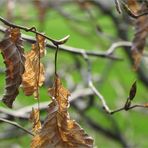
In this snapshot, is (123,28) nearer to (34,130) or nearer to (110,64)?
(110,64)

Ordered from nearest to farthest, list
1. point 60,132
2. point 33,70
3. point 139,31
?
point 60,132 → point 33,70 → point 139,31

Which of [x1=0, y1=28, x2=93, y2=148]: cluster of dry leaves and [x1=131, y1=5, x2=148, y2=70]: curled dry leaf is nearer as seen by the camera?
[x1=0, y1=28, x2=93, y2=148]: cluster of dry leaves

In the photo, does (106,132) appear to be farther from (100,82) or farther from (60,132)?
(60,132)

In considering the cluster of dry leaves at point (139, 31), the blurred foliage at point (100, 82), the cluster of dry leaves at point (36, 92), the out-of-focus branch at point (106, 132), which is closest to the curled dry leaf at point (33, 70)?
the cluster of dry leaves at point (36, 92)

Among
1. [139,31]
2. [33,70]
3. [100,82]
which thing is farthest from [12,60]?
[100,82]

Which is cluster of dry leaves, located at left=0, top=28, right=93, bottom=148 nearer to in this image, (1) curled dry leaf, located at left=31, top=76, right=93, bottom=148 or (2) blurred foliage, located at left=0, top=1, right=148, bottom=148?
(1) curled dry leaf, located at left=31, top=76, right=93, bottom=148

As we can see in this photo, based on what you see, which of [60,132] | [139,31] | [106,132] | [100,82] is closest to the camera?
[60,132]

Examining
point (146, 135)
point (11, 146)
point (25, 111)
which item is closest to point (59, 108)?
point (25, 111)

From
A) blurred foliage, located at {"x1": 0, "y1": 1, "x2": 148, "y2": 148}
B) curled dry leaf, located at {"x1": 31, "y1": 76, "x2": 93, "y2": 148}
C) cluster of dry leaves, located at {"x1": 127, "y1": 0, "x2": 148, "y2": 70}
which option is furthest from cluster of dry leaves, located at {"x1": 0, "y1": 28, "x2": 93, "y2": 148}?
blurred foliage, located at {"x1": 0, "y1": 1, "x2": 148, "y2": 148}
